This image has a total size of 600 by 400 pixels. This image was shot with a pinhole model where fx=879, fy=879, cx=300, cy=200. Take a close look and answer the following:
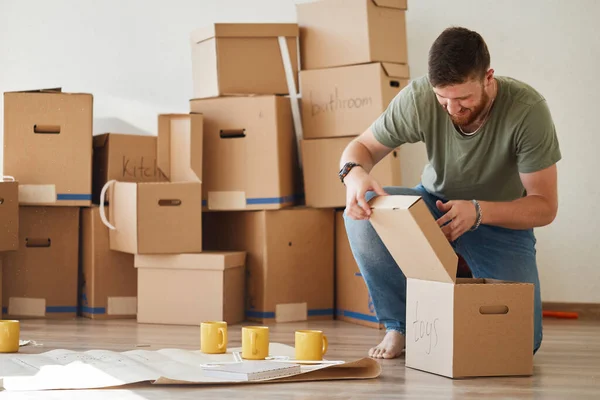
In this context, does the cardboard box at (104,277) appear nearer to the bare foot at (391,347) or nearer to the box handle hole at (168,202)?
the box handle hole at (168,202)

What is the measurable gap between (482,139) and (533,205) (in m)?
0.18

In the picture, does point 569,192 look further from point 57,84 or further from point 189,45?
point 57,84

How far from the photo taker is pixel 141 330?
2.64 metres

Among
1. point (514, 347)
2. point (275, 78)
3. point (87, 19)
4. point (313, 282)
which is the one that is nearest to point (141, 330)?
point (313, 282)

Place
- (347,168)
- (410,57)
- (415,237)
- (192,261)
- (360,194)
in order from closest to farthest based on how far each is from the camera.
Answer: (415,237) → (360,194) → (347,168) → (192,261) → (410,57)

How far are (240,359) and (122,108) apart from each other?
181 cm

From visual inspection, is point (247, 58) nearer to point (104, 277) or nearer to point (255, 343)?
point (104, 277)

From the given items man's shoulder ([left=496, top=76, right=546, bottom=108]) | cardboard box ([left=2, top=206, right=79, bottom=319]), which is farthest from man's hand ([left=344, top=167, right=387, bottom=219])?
cardboard box ([left=2, top=206, right=79, bottom=319])

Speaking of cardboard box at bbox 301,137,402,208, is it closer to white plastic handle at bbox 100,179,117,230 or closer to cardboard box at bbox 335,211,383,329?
cardboard box at bbox 335,211,383,329

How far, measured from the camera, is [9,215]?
279 centimetres

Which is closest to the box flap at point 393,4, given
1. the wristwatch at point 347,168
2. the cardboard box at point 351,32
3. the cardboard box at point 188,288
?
the cardboard box at point 351,32

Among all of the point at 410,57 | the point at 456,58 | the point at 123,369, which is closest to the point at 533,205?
the point at 456,58

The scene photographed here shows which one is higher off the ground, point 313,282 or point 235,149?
point 235,149

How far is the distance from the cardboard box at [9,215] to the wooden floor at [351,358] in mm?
265
